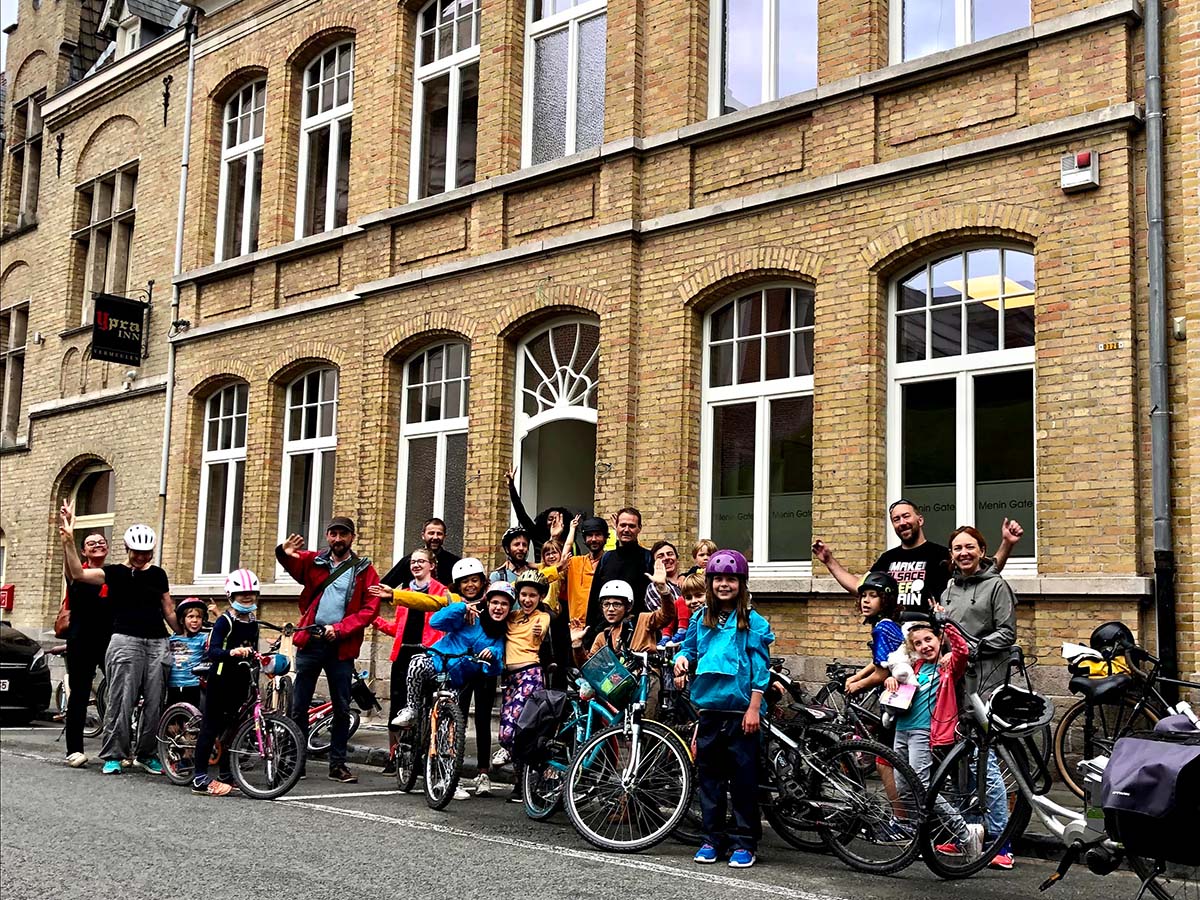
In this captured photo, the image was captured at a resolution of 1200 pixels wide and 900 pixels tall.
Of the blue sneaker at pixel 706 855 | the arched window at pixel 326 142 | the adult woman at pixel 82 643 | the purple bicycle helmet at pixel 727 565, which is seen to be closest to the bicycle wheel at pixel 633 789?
the blue sneaker at pixel 706 855

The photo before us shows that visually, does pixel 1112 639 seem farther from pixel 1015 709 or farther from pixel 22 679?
pixel 22 679

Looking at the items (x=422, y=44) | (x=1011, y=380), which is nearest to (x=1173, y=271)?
(x=1011, y=380)

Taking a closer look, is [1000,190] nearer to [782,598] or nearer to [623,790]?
[782,598]

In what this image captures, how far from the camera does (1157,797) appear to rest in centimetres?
456

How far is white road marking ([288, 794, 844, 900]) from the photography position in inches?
247

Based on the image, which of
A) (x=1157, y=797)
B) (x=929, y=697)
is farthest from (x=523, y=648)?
(x=1157, y=797)

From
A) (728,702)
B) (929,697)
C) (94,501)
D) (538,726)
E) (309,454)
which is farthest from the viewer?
(94,501)

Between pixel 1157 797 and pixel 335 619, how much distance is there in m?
7.21

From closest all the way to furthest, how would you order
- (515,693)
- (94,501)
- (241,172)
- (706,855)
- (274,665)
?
(706,855)
(515,693)
(274,665)
(241,172)
(94,501)

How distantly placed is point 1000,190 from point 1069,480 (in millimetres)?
2467

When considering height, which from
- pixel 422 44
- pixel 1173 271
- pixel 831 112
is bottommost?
pixel 1173 271

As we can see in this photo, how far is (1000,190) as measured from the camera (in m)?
10.5

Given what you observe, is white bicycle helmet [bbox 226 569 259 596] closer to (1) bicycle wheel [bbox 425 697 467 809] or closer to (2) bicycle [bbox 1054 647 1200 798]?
(1) bicycle wheel [bbox 425 697 467 809]

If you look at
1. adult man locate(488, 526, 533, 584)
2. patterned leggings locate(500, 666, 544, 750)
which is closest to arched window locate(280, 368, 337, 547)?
adult man locate(488, 526, 533, 584)
